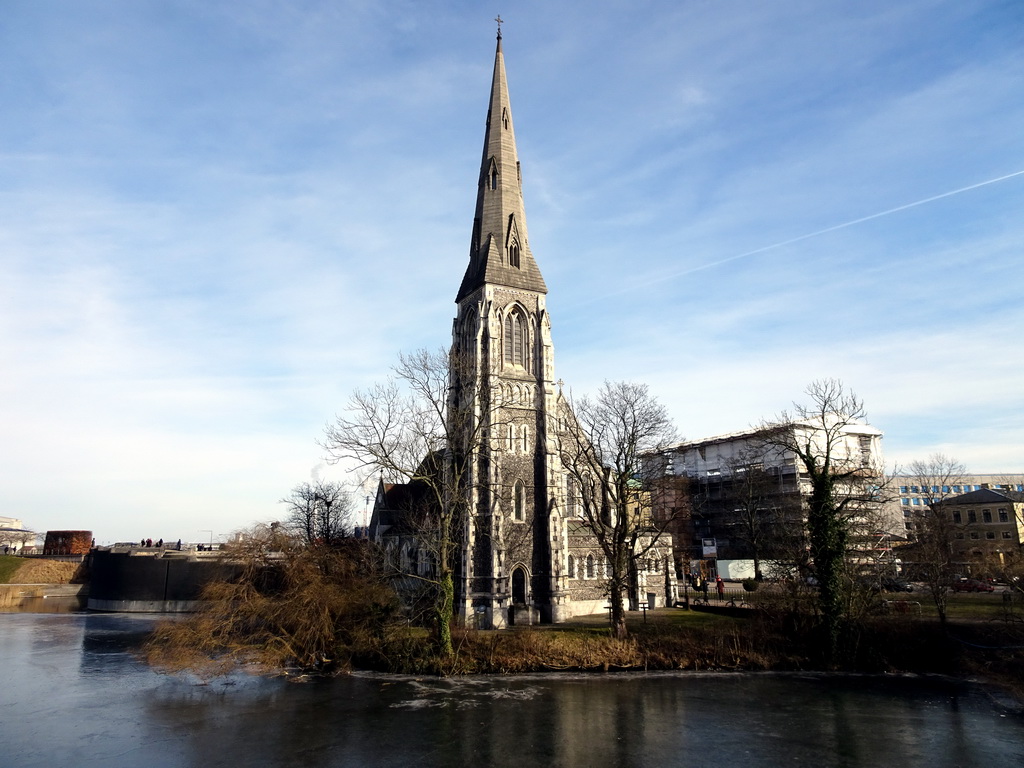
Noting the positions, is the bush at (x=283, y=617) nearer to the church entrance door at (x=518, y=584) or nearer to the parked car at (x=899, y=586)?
the church entrance door at (x=518, y=584)

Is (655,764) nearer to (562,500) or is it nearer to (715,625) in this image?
(715,625)

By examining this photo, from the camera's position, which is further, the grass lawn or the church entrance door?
the grass lawn

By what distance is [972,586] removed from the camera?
42219 millimetres

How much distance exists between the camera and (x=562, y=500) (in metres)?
39.1

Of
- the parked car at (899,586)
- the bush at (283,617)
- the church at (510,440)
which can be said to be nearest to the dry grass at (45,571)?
the church at (510,440)

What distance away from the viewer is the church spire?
41938 mm

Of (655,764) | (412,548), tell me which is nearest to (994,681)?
(655,764)

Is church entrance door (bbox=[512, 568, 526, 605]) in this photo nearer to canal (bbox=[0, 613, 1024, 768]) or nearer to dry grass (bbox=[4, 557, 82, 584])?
canal (bbox=[0, 613, 1024, 768])

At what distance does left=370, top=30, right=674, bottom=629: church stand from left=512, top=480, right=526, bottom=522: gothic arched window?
0.06 m

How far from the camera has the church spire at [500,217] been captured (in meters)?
41.9

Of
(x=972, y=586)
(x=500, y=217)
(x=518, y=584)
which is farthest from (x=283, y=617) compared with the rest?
(x=972, y=586)

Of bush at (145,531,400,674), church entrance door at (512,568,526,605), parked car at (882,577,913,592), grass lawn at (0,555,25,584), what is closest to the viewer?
bush at (145,531,400,674)

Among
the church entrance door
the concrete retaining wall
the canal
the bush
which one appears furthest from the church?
the concrete retaining wall

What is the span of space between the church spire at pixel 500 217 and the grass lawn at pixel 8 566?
5547 cm
